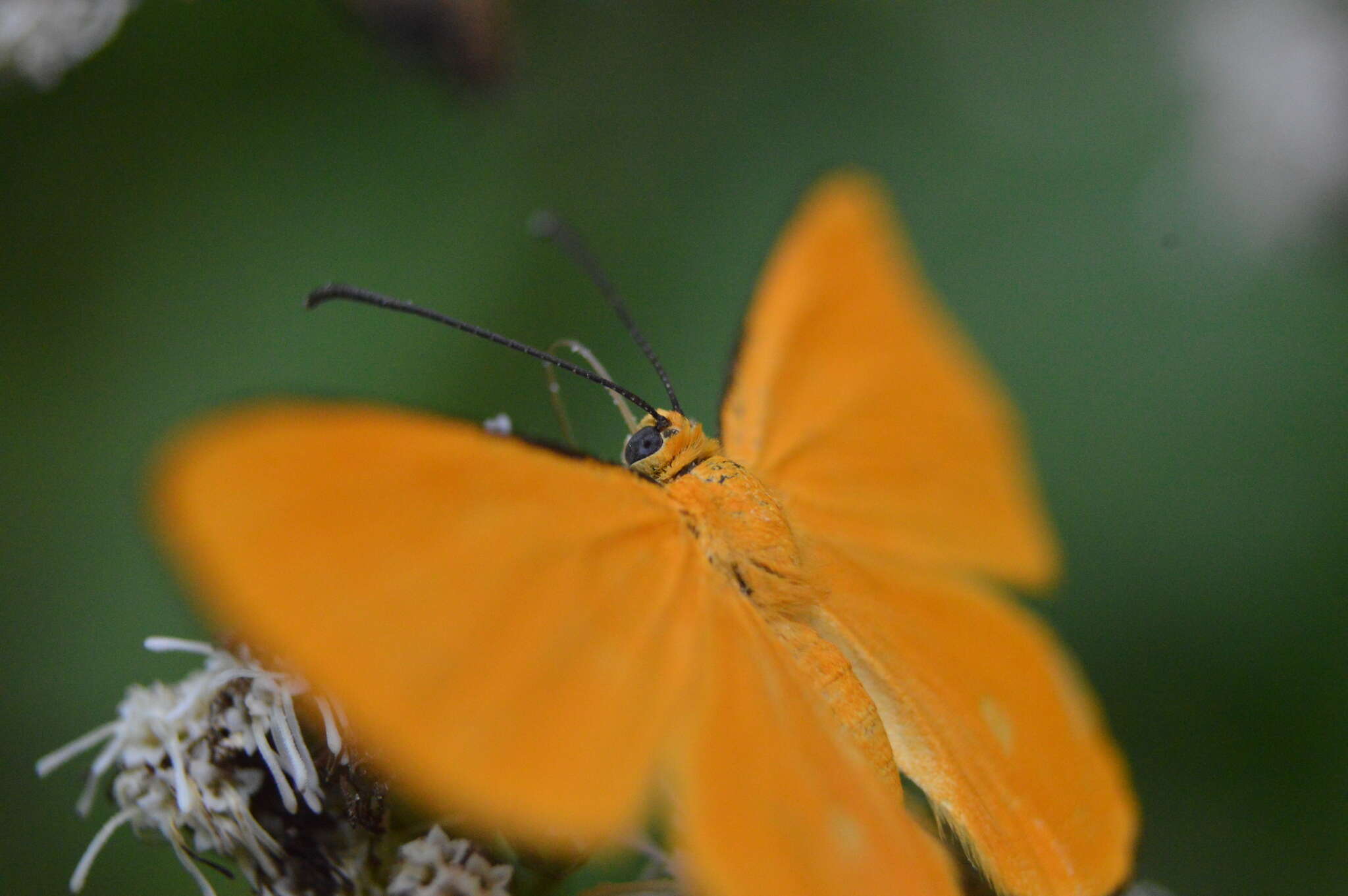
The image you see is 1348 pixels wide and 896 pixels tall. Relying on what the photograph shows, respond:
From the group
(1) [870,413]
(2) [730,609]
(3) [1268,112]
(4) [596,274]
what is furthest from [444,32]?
(3) [1268,112]

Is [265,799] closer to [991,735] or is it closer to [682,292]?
[991,735]

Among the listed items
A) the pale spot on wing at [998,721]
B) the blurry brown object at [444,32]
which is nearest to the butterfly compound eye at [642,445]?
the pale spot on wing at [998,721]

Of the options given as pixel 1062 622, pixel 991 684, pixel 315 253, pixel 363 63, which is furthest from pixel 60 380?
pixel 1062 622

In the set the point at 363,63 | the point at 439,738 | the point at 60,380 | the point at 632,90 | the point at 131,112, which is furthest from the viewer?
the point at 632,90

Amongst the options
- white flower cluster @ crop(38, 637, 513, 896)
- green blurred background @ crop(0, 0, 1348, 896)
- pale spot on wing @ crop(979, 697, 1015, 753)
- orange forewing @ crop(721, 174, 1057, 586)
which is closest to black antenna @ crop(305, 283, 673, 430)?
orange forewing @ crop(721, 174, 1057, 586)

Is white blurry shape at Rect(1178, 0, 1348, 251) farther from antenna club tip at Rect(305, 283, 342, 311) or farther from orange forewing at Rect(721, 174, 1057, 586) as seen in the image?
antenna club tip at Rect(305, 283, 342, 311)

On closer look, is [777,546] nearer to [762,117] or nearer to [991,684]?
[991,684]
